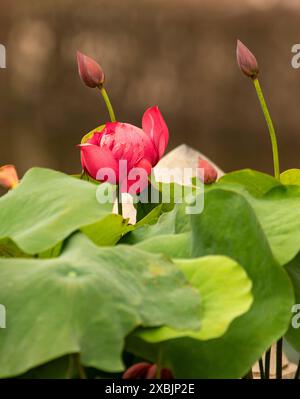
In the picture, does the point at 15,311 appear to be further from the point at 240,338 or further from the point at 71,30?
the point at 71,30

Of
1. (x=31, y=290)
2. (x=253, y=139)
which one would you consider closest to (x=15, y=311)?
(x=31, y=290)

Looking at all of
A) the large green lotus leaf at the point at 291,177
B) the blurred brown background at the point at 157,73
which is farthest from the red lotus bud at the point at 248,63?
the blurred brown background at the point at 157,73

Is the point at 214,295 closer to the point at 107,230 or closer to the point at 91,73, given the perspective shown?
the point at 107,230

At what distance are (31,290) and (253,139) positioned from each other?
144cm

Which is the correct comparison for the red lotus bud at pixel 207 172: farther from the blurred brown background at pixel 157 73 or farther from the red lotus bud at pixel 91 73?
the blurred brown background at pixel 157 73

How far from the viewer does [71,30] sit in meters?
1.62

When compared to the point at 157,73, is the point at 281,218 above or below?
above

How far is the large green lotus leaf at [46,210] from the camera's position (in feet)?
0.76

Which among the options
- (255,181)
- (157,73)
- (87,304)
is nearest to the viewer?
(87,304)

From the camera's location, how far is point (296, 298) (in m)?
0.25

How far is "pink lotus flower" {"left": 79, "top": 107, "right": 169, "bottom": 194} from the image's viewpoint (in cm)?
31

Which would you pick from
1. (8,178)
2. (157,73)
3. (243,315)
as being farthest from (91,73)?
(157,73)

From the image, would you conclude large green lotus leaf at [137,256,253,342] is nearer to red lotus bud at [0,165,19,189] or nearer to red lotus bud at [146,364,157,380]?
red lotus bud at [146,364,157,380]

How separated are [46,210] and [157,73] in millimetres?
1388
